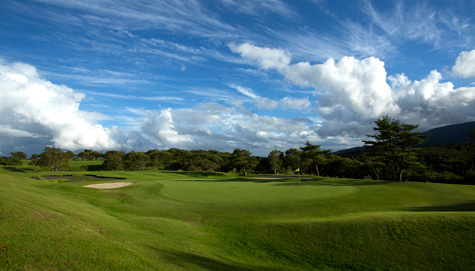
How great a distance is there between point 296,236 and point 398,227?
458 cm

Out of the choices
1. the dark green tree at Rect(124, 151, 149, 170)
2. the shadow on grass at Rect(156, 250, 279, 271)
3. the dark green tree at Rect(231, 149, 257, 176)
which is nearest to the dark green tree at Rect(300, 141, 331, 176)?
the dark green tree at Rect(231, 149, 257, 176)

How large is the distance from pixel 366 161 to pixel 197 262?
73.9 m

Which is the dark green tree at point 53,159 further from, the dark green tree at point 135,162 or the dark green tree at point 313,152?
the dark green tree at point 313,152

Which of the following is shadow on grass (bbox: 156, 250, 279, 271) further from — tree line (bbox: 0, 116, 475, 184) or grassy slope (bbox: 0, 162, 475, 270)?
tree line (bbox: 0, 116, 475, 184)

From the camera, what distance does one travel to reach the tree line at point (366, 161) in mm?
40281

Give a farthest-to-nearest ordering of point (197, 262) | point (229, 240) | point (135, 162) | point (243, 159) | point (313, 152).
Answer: point (135, 162)
point (243, 159)
point (313, 152)
point (229, 240)
point (197, 262)

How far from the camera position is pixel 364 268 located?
8.87 m

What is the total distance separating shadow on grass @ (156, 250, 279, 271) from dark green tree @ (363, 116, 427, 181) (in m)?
39.1

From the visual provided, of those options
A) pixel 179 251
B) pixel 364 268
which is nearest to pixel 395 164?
pixel 364 268

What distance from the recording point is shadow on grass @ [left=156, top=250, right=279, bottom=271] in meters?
7.72

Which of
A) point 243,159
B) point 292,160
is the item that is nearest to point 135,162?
point 243,159

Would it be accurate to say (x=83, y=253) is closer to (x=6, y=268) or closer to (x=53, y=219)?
(x=6, y=268)

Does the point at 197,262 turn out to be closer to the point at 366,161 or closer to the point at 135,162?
the point at 366,161

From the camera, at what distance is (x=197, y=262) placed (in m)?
8.14
